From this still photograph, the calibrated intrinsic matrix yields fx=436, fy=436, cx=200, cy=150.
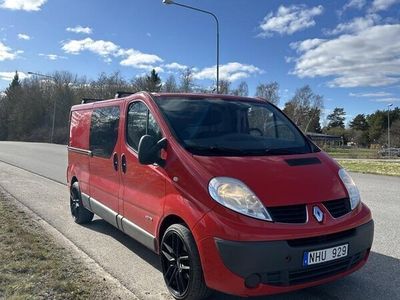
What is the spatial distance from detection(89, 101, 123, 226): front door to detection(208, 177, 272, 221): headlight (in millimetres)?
2077

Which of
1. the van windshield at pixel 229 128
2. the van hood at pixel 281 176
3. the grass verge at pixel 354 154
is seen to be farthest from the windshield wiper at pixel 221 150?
the grass verge at pixel 354 154

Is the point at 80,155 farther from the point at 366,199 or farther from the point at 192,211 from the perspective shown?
the point at 366,199

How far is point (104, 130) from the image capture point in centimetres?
605

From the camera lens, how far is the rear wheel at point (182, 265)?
12.2ft

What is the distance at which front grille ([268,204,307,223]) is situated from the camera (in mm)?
3533

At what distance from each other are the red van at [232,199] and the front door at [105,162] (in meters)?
0.16

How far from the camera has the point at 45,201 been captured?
9.32 metres

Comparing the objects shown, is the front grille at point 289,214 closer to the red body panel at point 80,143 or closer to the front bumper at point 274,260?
the front bumper at point 274,260

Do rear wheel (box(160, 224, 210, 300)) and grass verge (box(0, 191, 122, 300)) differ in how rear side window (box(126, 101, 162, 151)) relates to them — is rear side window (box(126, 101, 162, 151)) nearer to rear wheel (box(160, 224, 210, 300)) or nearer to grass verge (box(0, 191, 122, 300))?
rear wheel (box(160, 224, 210, 300))

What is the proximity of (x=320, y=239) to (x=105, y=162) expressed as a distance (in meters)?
3.26

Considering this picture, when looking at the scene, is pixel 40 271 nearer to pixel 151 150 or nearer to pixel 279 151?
pixel 151 150

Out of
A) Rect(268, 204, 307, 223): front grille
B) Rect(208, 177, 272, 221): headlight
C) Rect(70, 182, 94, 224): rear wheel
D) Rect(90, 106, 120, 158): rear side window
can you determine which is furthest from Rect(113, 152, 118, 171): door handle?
Rect(268, 204, 307, 223): front grille

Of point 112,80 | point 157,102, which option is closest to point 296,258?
point 157,102

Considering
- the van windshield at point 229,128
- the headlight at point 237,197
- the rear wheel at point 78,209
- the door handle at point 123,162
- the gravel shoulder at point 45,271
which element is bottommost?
the gravel shoulder at point 45,271
